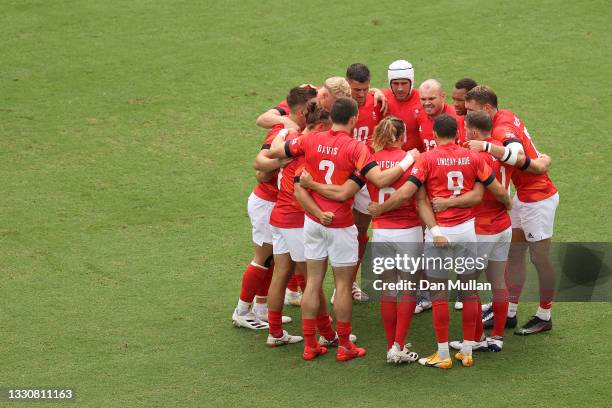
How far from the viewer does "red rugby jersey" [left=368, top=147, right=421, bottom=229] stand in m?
7.47

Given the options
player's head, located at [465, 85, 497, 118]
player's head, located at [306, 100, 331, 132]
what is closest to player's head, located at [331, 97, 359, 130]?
player's head, located at [306, 100, 331, 132]

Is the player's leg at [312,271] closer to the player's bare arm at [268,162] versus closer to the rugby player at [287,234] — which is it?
the rugby player at [287,234]

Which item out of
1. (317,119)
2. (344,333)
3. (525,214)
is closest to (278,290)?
(344,333)

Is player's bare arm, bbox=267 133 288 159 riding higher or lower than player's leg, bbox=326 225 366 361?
higher

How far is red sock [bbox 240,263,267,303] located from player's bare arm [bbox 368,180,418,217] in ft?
4.38


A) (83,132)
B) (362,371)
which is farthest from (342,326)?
(83,132)

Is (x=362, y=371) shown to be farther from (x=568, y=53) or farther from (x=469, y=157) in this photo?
(x=568, y=53)

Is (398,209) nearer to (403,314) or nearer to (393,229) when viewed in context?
(393,229)

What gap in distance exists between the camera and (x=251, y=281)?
839cm

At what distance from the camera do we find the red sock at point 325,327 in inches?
315

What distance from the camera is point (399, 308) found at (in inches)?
300

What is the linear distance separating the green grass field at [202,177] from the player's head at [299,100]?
1.90 meters

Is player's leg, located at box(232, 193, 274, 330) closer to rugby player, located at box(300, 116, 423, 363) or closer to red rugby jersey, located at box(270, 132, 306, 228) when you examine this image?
red rugby jersey, located at box(270, 132, 306, 228)

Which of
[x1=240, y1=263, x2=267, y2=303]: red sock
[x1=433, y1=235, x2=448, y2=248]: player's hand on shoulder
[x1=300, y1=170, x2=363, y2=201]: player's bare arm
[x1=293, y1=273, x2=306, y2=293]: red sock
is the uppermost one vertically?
[x1=300, y1=170, x2=363, y2=201]: player's bare arm
